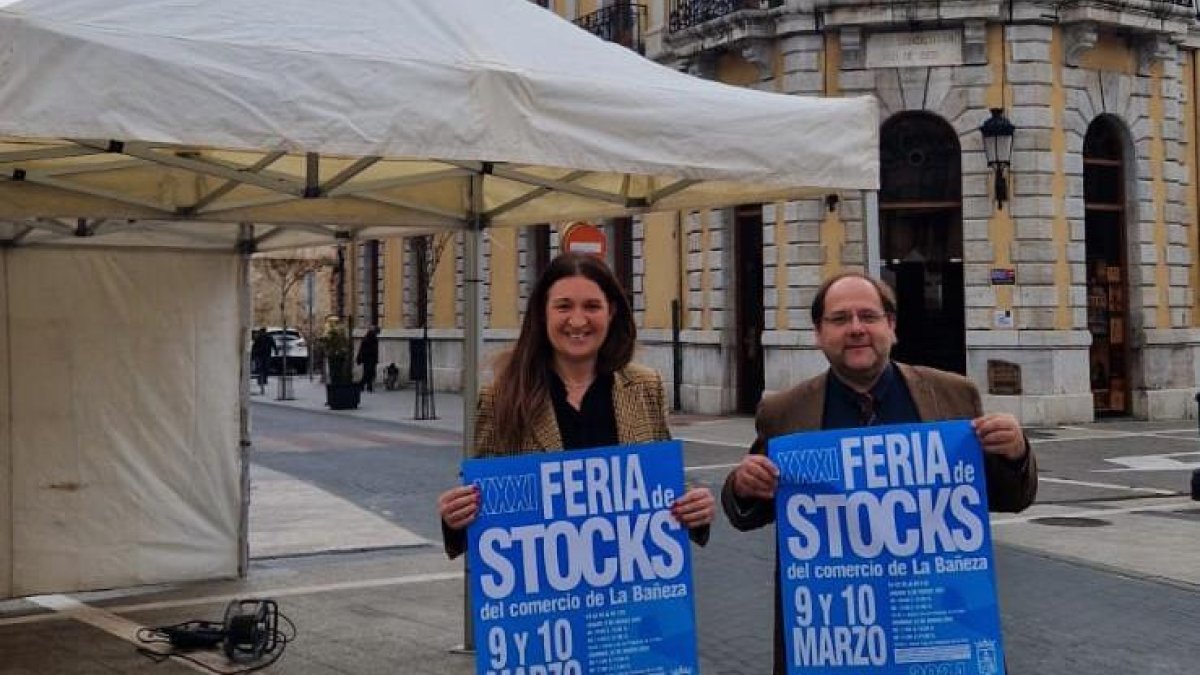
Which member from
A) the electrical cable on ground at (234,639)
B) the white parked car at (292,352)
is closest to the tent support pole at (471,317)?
the electrical cable on ground at (234,639)

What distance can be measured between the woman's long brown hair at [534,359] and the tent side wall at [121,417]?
540 cm

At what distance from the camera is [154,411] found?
8344mm

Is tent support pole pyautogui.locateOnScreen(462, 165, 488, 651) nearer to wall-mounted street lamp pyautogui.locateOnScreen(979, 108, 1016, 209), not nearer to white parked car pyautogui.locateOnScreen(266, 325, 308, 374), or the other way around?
wall-mounted street lamp pyautogui.locateOnScreen(979, 108, 1016, 209)

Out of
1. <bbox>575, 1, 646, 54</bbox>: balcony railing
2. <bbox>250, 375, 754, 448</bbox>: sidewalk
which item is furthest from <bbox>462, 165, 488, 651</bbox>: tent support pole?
<bbox>575, 1, 646, 54</bbox>: balcony railing

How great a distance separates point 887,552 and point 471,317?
3.68 metres

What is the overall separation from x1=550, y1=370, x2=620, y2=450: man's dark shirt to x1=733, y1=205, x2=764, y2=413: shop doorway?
2193 cm

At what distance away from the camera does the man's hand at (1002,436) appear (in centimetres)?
339

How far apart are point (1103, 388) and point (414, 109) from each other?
21635mm

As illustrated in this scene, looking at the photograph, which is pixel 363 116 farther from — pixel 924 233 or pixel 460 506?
pixel 924 233

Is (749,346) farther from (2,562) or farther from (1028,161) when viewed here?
(2,562)

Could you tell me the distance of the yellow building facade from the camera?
22594 mm

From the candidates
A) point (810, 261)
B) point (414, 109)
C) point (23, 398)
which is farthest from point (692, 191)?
point (810, 261)

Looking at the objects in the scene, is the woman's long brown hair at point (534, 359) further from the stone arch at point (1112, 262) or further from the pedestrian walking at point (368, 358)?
the pedestrian walking at point (368, 358)

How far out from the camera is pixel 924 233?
23391 millimetres
